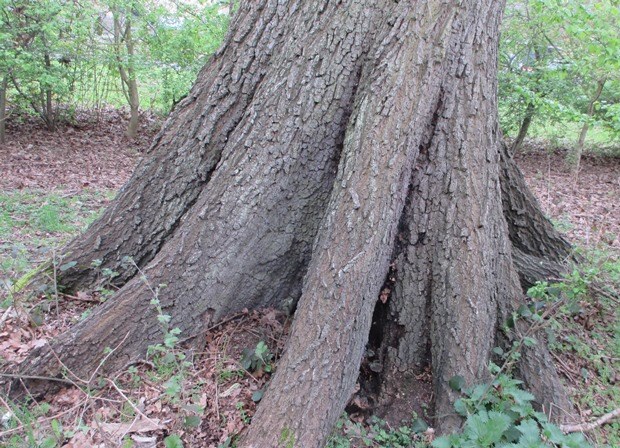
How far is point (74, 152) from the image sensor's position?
9.24 m

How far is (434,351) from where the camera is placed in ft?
9.23

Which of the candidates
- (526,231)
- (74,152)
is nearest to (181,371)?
(526,231)

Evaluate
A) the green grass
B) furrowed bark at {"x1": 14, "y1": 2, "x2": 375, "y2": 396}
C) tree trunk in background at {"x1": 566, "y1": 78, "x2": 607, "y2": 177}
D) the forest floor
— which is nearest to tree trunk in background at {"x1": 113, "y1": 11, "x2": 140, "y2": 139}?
the green grass

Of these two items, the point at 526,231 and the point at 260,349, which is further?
the point at 526,231

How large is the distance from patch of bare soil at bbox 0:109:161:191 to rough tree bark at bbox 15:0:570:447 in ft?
15.5

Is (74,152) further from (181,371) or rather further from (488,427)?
(488,427)

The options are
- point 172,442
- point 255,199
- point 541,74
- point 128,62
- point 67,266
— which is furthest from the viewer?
point 128,62

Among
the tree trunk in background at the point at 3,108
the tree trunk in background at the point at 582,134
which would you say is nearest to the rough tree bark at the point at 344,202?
the tree trunk in background at the point at 582,134

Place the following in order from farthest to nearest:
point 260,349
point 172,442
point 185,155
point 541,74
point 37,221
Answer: point 541,74
point 37,221
point 185,155
point 260,349
point 172,442

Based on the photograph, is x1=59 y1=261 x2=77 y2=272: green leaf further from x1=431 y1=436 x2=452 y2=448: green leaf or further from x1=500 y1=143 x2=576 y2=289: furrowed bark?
x1=500 y1=143 x2=576 y2=289: furrowed bark

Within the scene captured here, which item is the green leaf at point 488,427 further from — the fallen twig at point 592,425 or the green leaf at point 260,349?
the green leaf at point 260,349

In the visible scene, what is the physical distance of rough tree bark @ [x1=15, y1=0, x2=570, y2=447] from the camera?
258 cm

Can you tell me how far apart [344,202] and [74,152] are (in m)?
8.14

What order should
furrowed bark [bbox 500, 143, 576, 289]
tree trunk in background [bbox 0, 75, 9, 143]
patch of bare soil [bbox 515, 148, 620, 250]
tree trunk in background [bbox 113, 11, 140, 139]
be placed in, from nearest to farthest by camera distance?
furrowed bark [bbox 500, 143, 576, 289] → patch of bare soil [bbox 515, 148, 620, 250] → tree trunk in background [bbox 0, 75, 9, 143] → tree trunk in background [bbox 113, 11, 140, 139]
